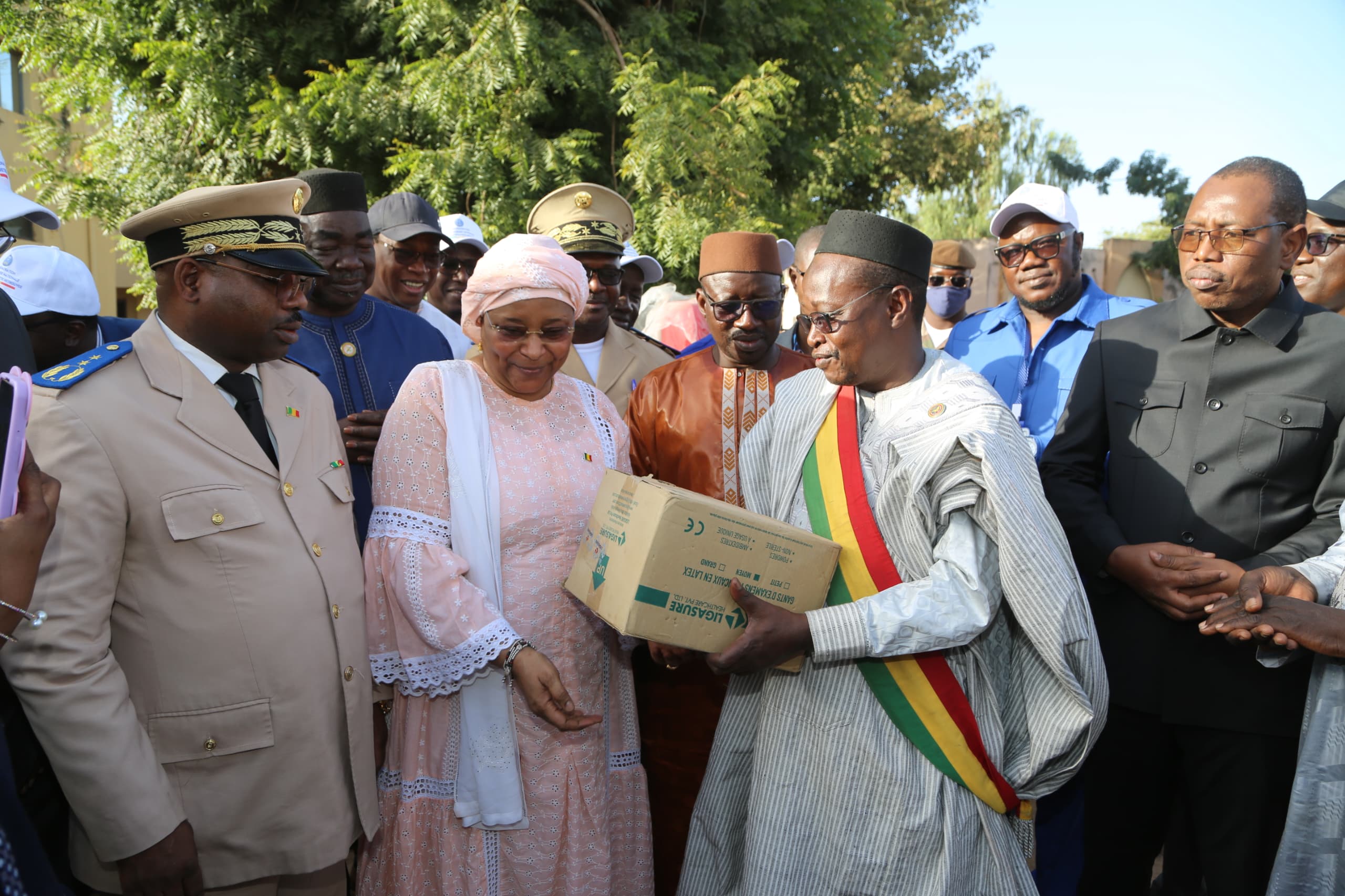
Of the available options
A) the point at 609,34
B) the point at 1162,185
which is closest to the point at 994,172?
the point at 1162,185

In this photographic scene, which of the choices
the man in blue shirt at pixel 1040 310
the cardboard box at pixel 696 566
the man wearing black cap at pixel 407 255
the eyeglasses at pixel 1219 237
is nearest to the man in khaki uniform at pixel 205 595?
the cardboard box at pixel 696 566

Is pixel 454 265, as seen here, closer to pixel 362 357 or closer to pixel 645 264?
pixel 645 264

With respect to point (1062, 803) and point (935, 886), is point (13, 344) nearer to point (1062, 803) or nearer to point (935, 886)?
point (935, 886)

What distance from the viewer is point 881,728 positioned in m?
2.47

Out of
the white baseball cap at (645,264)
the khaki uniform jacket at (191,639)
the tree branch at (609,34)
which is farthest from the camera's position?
the tree branch at (609,34)

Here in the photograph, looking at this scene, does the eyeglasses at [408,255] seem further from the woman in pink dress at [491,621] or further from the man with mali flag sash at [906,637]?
the man with mali flag sash at [906,637]

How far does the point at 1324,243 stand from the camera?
3889 millimetres

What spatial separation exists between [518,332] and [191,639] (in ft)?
4.08

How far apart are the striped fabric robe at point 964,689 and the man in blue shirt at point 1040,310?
5.41ft

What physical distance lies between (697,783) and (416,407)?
5.90 ft

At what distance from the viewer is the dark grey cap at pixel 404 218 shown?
4770 mm

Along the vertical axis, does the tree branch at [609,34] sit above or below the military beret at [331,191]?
above

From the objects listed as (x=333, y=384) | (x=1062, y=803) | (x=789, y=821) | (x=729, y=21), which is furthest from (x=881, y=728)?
(x=729, y=21)

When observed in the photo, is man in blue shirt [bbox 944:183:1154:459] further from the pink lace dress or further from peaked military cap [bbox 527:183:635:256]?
the pink lace dress
